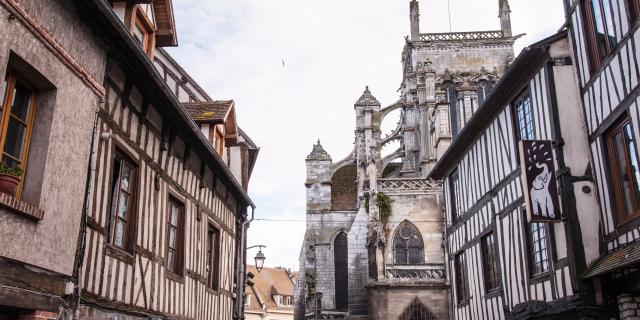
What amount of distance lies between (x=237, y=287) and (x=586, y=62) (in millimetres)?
7630

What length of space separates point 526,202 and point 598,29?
246 cm

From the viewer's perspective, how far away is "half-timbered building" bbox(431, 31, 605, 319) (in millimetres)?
8047

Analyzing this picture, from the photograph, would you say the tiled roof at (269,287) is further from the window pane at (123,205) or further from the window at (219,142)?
the window pane at (123,205)

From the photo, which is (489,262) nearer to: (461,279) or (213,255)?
(461,279)

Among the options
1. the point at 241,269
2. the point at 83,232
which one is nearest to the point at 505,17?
the point at 241,269

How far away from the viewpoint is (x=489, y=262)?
37.7 feet

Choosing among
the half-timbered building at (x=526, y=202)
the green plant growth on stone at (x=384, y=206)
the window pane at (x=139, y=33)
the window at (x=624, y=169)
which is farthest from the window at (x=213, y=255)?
the green plant growth on stone at (x=384, y=206)

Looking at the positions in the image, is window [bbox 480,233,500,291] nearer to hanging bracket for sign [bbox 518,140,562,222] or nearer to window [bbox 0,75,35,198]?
hanging bracket for sign [bbox 518,140,562,222]

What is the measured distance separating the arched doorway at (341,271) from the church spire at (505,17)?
15064 mm

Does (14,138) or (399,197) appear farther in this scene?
(399,197)

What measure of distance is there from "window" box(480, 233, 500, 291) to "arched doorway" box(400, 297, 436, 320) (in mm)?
10472

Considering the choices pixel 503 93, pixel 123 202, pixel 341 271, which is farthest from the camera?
pixel 341 271

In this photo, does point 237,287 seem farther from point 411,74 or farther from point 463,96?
point 411,74

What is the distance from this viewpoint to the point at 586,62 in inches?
325
